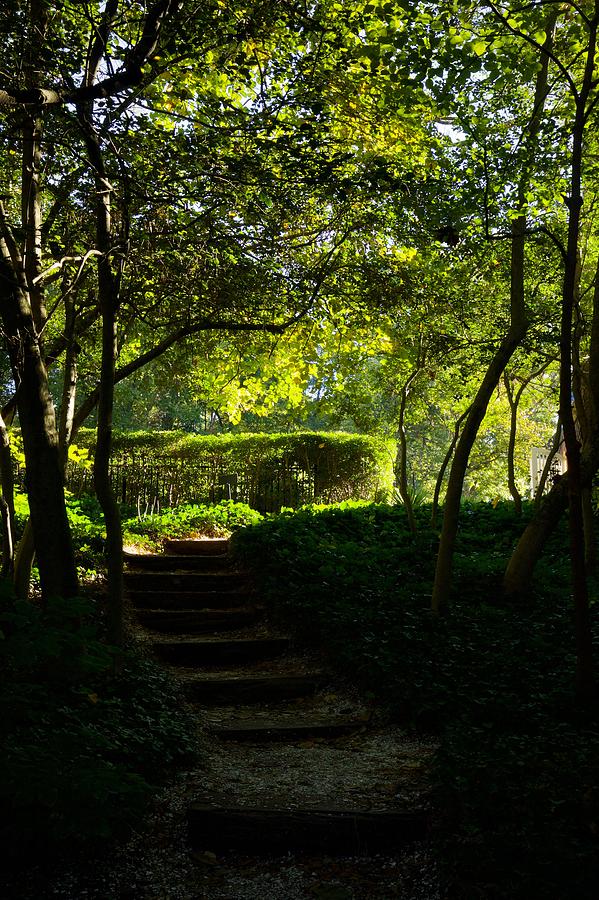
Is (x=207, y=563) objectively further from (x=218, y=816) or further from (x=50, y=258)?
(x=218, y=816)

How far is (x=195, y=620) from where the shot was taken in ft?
27.6

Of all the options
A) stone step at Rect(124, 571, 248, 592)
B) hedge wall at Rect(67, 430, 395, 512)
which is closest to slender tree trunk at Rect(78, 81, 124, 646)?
stone step at Rect(124, 571, 248, 592)

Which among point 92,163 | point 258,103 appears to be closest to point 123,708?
point 92,163

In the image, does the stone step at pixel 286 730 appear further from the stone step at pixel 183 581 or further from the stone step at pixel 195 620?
the stone step at pixel 183 581

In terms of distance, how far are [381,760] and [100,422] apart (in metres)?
3.10

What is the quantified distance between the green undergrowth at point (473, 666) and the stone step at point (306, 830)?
0.80ft

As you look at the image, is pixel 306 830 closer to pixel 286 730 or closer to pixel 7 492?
pixel 286 730

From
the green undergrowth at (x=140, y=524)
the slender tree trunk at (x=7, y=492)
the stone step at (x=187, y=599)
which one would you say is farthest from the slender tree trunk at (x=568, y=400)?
the green undergrowth at (x=140, y=524)

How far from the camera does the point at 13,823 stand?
2797mm

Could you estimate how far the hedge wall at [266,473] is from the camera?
1750 cm

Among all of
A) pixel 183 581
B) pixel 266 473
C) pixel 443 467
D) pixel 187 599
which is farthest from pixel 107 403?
pixel 266 473

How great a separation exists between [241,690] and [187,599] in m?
2.80

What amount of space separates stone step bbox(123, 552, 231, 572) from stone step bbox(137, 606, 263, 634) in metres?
1.64

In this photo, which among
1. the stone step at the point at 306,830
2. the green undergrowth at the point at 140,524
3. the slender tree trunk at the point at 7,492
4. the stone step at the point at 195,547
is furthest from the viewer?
the stone step at the point at 195,547
